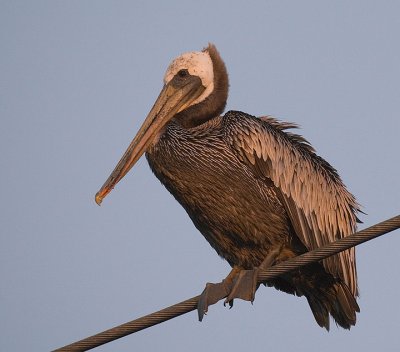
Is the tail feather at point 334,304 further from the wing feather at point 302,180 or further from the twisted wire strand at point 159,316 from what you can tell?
the twisted wire strand at point 159,316

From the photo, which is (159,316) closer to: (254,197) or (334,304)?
(254,197)

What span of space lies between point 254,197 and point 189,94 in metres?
1.38

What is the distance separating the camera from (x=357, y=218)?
27.0 ft

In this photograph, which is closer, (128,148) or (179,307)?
(179,307)

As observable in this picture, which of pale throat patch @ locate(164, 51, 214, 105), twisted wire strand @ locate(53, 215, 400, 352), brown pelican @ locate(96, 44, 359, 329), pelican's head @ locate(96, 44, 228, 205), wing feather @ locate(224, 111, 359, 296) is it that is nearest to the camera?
twisted wire strand @ locate(53, 215, 400, 352)

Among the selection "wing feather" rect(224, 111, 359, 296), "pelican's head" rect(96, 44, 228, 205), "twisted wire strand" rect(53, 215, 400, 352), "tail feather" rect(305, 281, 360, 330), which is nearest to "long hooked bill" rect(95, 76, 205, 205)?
"pelican's head" rect(96, 44, 228, 205)

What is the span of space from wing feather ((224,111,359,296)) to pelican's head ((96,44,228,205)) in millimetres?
540

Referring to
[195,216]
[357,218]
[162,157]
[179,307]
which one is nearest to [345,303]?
[357,218]

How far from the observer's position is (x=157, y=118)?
8211 millimetres

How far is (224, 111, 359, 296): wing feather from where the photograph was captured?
761cm

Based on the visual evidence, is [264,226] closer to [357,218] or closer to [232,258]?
[232,258]

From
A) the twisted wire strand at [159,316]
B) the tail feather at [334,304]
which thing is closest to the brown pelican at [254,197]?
the tail feather at [334,304]

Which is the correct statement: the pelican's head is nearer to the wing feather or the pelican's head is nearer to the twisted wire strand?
the wing feather

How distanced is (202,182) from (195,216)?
1.21 feet
